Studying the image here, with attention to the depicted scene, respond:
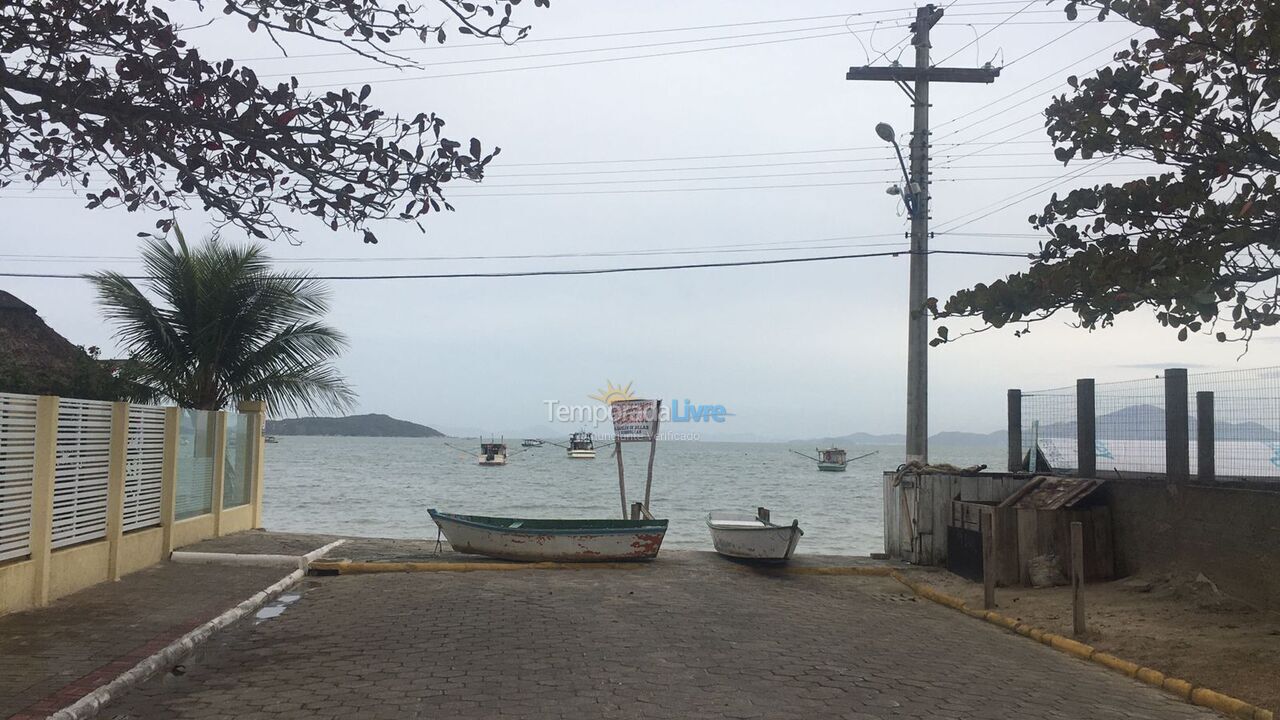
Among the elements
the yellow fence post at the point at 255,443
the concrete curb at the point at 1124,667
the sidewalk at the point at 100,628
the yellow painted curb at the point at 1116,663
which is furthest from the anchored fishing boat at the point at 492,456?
the yellow painted curb at the point at 1116,663

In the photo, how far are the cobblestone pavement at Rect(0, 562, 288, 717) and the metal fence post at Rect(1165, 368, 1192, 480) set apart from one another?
37.4 ft

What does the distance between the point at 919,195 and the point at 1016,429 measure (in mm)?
4476

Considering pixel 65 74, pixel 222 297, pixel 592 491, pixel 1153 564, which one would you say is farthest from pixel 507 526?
pixel 592 491

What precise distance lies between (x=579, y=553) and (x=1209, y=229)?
34.6 ft

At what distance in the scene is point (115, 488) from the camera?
1218cm

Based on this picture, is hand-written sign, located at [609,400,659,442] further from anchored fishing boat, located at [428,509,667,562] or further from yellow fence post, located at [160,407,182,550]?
yellow fence post, located at [160,407,182,550]

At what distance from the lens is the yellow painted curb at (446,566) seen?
1442 centimetres

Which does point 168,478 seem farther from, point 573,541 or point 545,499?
point 545,499

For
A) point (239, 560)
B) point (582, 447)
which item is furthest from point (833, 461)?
point (239, 560)

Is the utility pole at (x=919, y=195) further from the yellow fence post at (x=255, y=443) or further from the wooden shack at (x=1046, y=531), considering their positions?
the yellow fence post at (x=255, y=443)

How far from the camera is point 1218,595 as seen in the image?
11281 millimetres

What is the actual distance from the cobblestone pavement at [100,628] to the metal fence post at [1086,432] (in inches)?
459

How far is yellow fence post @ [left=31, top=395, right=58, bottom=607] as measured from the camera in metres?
10.2

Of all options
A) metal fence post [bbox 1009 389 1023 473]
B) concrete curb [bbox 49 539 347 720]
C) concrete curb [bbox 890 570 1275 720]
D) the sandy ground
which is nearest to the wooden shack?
the sandy ground
